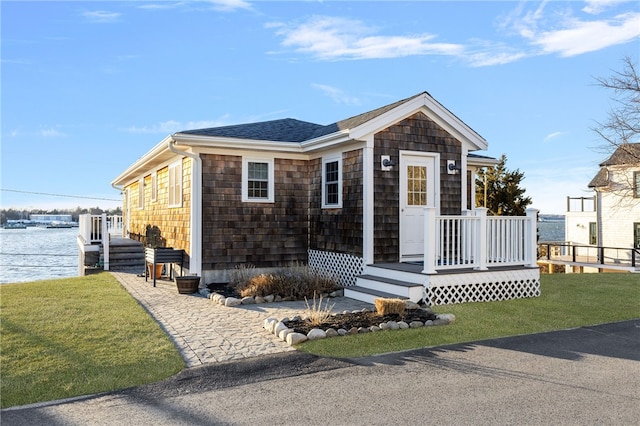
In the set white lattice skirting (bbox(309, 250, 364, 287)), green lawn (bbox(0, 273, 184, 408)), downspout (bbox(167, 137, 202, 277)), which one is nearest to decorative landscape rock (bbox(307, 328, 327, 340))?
green lawn (bbox(0, 273, 184, 408))

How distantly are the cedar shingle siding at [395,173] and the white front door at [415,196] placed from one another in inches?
5.9

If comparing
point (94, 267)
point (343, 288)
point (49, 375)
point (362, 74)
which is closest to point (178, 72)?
point (362, 74)

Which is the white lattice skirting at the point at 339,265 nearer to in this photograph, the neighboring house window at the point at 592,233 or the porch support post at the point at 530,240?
the porch support post at the point at 530,240

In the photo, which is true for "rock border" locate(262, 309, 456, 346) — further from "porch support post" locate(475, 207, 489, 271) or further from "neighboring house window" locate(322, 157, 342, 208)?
"neighboring house window" locate(322, 157, 342, 208)

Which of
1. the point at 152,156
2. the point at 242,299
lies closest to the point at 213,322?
the point at 242,299

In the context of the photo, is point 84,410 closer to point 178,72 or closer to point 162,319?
point 162,319

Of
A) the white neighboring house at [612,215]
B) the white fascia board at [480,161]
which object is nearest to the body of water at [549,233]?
the white neighboring house at [612,215]

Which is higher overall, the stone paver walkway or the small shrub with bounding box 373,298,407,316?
the small shrub with bounding box 373,298,407,316

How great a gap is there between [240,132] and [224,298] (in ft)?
14.9

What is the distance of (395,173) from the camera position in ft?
33.9

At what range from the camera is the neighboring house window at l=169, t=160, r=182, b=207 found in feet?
39.7

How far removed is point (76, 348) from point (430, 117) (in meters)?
8.46

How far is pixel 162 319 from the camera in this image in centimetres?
749

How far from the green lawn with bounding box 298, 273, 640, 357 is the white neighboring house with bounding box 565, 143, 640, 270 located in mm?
11234
